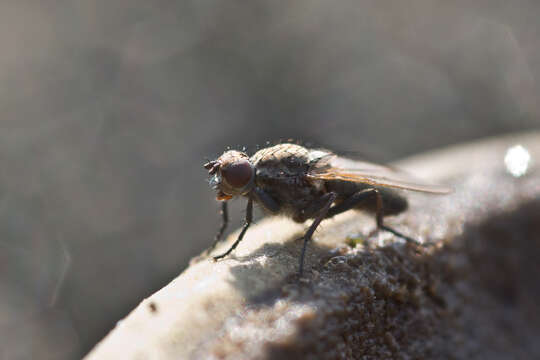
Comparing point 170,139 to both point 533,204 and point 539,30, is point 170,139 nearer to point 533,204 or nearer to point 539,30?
point 533,204

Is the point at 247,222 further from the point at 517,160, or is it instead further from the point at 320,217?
the point at 517,160

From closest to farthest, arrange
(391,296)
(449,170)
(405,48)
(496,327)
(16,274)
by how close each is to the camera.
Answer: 1. (391,296)
2. (496,327)
3. (449,170)
4. (16,274)
5. (405,48)

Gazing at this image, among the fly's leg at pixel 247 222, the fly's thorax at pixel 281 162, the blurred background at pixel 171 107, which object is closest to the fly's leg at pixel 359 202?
the fly's thorax at pixel 281 162

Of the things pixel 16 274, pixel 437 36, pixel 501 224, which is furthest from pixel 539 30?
pixel 16 274

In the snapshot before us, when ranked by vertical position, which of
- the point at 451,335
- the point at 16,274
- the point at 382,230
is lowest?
the point at 16,274

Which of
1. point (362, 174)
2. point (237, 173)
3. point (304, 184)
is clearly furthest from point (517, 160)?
point (237, 173)

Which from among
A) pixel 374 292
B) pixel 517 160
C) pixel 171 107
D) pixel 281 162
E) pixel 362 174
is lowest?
pixel 171 107
